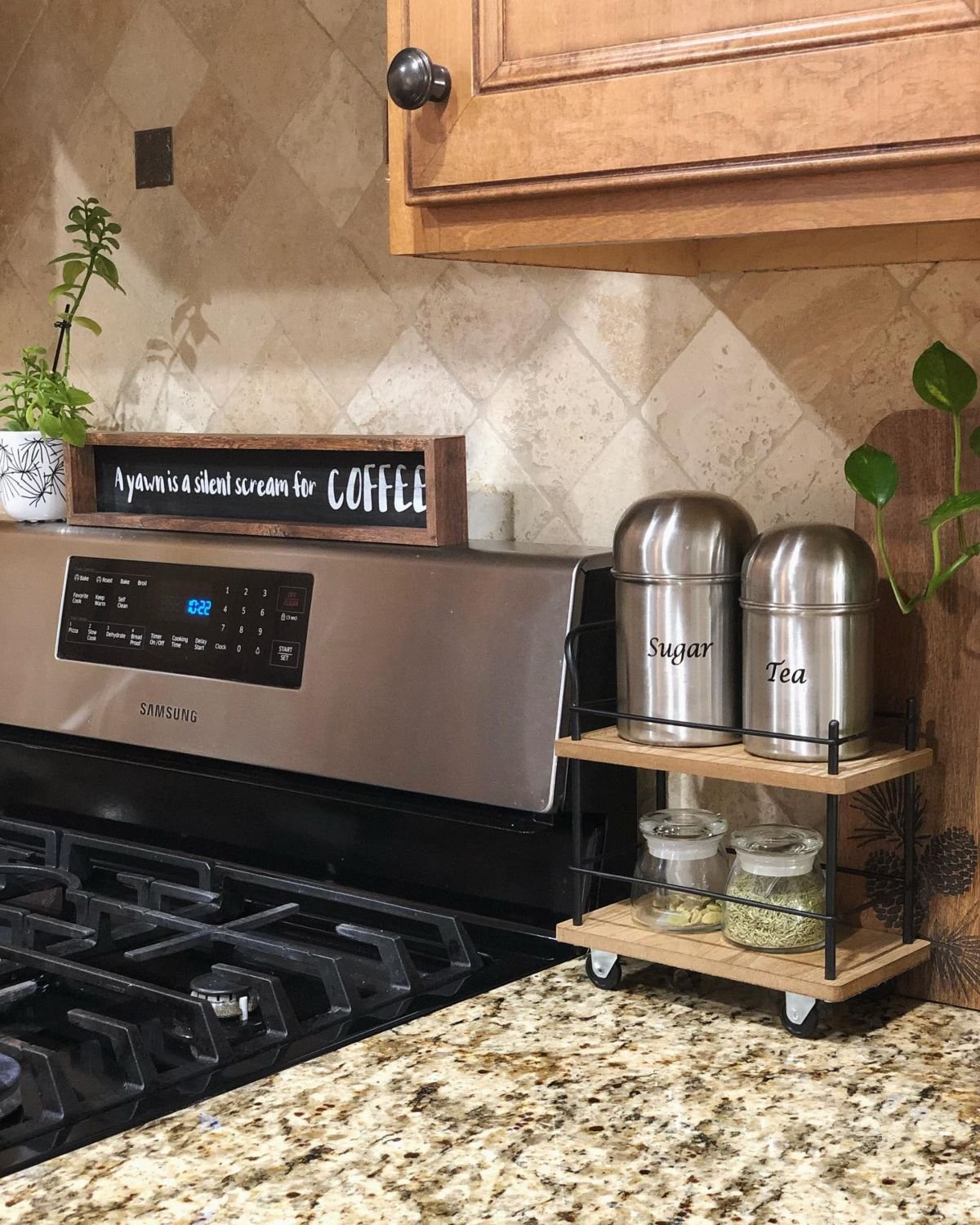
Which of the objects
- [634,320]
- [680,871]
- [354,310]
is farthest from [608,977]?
[354,310]

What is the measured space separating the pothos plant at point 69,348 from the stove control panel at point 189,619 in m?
0.16

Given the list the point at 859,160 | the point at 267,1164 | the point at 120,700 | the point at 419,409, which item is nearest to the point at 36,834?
the point at 120,700

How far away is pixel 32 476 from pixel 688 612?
83 cm

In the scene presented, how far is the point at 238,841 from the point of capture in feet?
4.59

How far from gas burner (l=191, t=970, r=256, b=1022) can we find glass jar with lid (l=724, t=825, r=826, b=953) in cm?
33

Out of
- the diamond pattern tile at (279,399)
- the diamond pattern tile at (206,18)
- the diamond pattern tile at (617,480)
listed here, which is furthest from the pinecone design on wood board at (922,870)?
the diamond pattern tile at (206,18)

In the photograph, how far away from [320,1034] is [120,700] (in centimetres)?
58

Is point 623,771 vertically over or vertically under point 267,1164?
over

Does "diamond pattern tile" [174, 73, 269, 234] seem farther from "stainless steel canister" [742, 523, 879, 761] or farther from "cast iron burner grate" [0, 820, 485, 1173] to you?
"stainless steel canister" [742, 523, 879, 761]

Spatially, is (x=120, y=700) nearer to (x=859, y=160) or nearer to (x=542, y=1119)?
(x=542, y=1119)

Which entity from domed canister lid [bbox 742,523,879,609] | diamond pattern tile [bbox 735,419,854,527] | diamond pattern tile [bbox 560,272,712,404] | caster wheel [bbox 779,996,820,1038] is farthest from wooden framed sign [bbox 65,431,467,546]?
caster wheel [bbox 779,996,820,1038]

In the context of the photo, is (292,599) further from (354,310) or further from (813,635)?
(813,635)

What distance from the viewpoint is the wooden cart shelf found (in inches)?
36.8

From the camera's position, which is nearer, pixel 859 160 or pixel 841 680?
pixel 859 160
